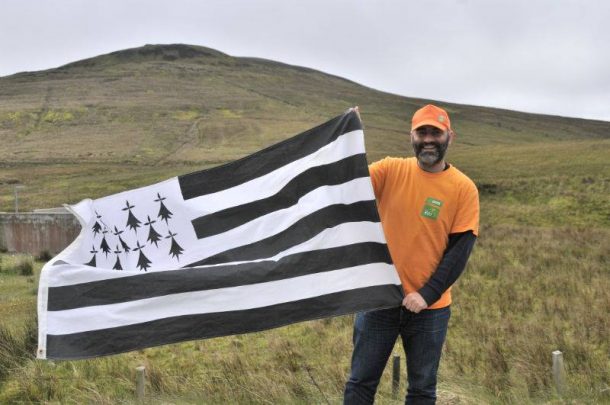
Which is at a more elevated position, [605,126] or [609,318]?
[605,126]

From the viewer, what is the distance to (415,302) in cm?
353

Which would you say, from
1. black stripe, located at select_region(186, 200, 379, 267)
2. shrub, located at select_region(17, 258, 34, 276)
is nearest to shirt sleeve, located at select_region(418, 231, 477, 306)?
black stripe, located at select_region(186, 200, 379, 267)

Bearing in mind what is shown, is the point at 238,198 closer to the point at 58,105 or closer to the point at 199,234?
the point at 199,234

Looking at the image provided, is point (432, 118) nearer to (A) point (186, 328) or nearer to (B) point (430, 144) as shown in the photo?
(B) point (430, 144)

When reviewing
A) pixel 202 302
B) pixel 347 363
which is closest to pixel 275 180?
pixel 202 302

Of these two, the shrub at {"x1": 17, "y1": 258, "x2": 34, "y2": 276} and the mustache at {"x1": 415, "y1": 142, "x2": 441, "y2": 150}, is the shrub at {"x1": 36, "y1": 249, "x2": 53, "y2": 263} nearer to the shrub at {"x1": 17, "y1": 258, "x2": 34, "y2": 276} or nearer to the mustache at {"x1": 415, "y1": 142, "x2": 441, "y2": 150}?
the shrub at {"x1": 17, "y1": 258, "x2": 34, "y2": 276}

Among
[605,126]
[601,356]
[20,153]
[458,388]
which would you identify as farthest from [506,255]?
→ [605,126]

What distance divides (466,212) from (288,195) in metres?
1.30

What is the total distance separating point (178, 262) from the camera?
441cm

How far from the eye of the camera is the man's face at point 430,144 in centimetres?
356

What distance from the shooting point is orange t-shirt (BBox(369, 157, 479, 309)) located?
11.7 feet

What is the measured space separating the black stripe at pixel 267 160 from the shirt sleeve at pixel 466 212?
897 millimetres

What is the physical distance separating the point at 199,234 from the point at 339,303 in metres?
1.33

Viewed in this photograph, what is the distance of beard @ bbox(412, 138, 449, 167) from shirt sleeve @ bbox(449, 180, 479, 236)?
0.25 m
